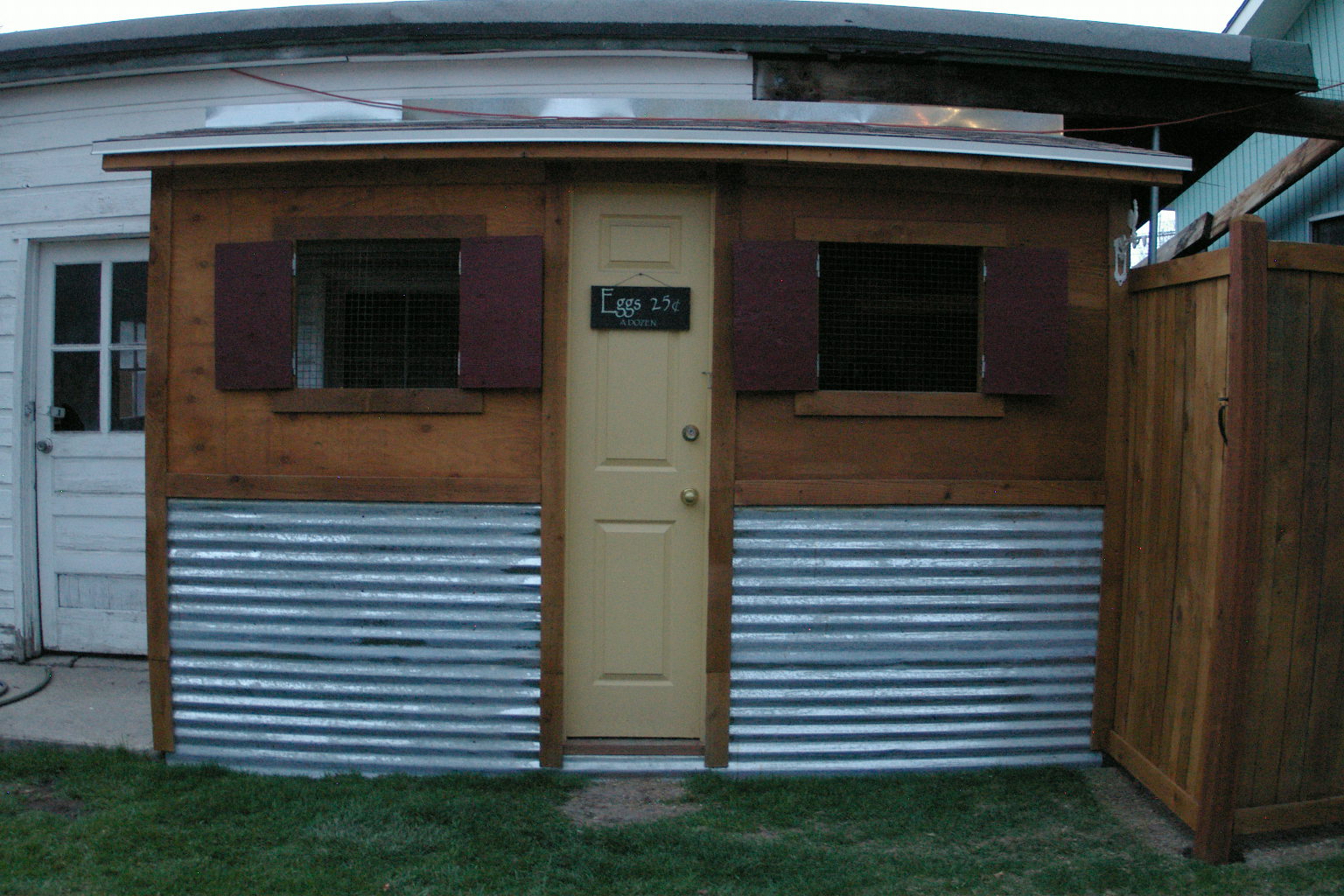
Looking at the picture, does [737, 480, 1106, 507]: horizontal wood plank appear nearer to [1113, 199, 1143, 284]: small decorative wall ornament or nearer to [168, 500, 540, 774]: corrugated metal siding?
[1113, 199, 1143, 284]: small decorative wall ornament

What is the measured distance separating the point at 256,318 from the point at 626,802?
2.61 meters

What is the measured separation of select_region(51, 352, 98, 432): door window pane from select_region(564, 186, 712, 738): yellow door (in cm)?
333

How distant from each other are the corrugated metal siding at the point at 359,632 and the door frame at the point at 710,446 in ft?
0.26

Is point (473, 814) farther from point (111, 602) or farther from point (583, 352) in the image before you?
point (111, 602)

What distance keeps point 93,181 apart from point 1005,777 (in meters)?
5.82

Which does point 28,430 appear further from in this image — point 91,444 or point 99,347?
point 99,347

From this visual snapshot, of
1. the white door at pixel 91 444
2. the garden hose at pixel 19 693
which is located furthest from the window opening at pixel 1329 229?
the garden hose at pixel 19 693

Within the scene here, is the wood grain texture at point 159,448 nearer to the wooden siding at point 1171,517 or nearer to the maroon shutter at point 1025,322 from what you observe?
the maroon shutter at point 1025,322

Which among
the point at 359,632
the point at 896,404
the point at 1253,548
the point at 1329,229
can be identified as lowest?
the point at 359,632

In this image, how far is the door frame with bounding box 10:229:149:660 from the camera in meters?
5.55

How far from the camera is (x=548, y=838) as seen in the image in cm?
351

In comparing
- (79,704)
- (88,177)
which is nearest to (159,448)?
(79,704)

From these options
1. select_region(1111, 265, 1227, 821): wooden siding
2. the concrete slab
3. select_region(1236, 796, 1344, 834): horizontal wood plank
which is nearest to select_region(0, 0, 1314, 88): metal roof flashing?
select_region(1111, 265, 1227, 821): wooden siding

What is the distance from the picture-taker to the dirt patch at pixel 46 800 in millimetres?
3785
